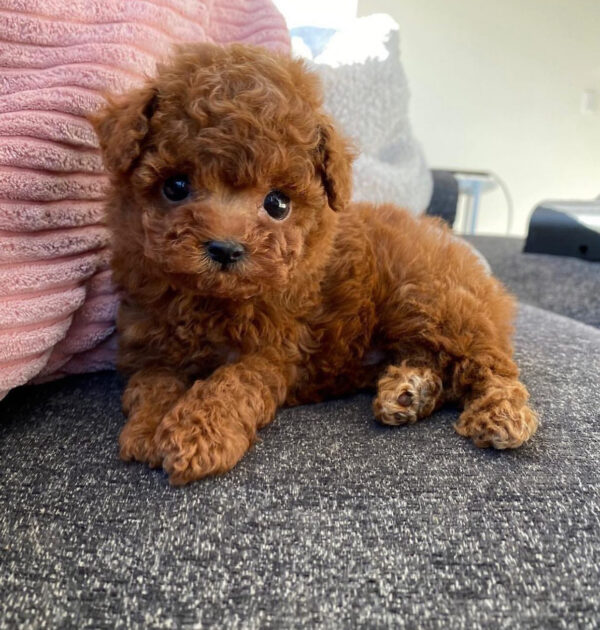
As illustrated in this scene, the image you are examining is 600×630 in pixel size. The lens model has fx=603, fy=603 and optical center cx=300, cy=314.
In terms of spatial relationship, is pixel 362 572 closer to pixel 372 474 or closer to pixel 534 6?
pixel 372 474

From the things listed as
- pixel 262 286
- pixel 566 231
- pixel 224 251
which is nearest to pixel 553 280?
pixel 566 231

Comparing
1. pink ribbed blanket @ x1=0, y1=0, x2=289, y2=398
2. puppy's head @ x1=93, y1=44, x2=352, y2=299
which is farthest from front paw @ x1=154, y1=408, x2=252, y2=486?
pink ribbed blanket @ x1=0, y1=0, x2=289, y2=398

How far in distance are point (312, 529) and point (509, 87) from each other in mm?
3702

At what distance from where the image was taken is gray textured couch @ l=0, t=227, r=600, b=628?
802 mm

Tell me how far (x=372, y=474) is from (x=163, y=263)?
0.53 meters

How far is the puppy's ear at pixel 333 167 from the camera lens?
1208 millimetres

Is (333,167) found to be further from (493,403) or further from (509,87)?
(509,87)

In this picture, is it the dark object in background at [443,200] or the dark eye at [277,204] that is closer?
the dark eye at [277,204]

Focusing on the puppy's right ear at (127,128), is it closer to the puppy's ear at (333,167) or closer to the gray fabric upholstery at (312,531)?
the puppy's ear at (333,167)

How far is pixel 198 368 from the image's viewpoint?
1331 millimetres

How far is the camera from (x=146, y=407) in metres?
1.19

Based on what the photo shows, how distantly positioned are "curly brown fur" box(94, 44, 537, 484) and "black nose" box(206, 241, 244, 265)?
0.02 metres

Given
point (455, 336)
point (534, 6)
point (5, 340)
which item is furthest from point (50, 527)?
point (534, 6)

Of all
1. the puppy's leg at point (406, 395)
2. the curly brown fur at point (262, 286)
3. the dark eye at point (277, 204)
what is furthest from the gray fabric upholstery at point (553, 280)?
the dark eye at point (277, 204)
